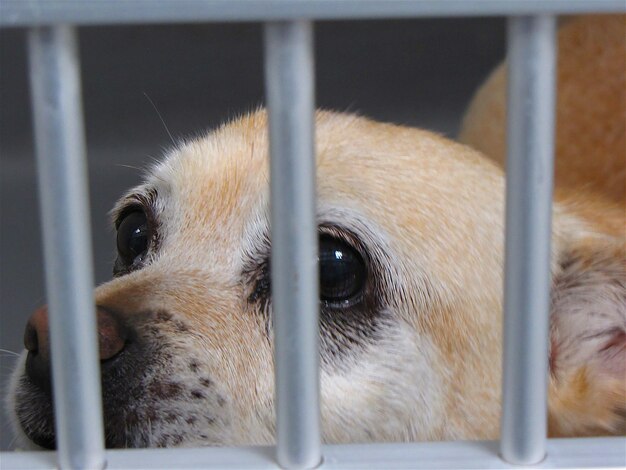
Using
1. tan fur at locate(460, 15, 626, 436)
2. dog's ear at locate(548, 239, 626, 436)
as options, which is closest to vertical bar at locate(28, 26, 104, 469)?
dog's ear at locate(548, 239, 626, 436)

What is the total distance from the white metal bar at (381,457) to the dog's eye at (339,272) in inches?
20.2

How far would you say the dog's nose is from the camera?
1.12 m

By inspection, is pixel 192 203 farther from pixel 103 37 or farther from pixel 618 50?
pixel 103 37

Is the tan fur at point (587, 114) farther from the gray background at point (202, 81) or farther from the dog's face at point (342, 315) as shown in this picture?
the gray background at point (202, 81)

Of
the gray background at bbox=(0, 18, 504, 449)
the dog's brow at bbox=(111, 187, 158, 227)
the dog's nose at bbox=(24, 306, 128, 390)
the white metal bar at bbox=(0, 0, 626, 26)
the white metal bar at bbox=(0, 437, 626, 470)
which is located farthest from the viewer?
the gray background at bbox=(0, 18, 504, 449)

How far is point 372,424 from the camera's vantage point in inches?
50.3

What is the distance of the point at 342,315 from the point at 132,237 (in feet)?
1.86

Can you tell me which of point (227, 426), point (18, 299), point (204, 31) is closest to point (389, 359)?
point (227, 426)

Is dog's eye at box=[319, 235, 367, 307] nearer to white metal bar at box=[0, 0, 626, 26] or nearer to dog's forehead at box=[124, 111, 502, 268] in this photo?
dog's forehead at box=[124, 111, 502, 268]

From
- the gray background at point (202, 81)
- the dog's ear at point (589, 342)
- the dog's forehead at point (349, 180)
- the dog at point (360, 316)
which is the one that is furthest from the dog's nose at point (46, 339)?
the gray background at point (202, 81)

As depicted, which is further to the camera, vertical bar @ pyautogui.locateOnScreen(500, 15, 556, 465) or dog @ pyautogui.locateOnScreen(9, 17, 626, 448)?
dog @ pyautogui.locateOnScreen(9, 17, 626, 448)

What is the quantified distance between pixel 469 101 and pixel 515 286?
8.47 feet

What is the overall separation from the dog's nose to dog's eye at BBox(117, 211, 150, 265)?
0.45 metres

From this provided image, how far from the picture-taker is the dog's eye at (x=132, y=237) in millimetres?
1637
